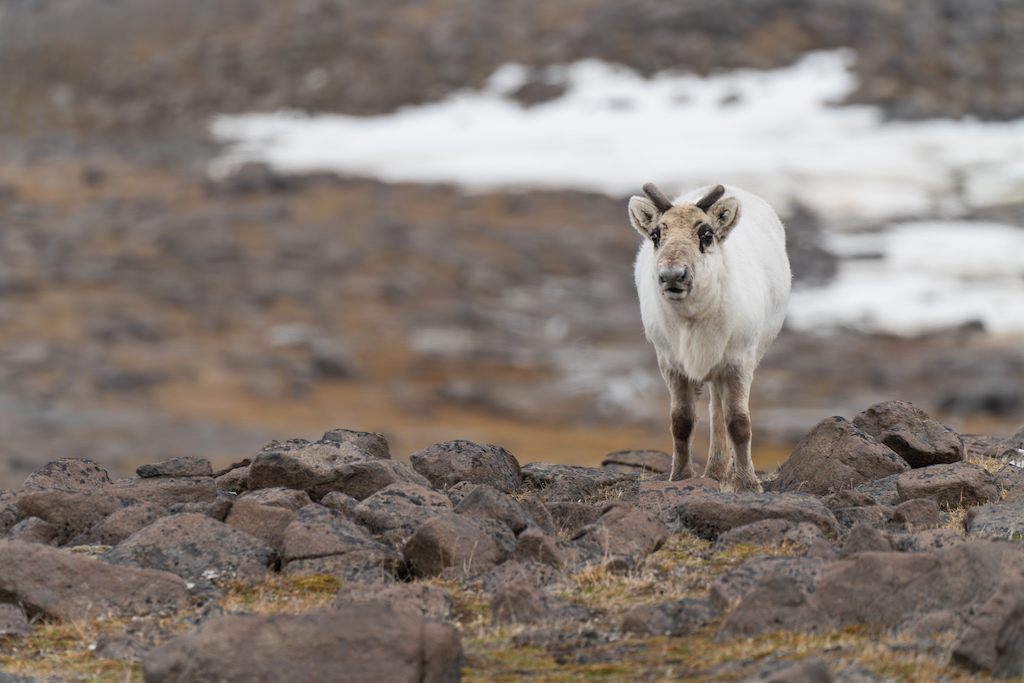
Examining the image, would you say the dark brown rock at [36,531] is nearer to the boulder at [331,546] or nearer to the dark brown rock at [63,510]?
the dark brown rock at [63,510]

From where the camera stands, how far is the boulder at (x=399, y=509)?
31.5 ft

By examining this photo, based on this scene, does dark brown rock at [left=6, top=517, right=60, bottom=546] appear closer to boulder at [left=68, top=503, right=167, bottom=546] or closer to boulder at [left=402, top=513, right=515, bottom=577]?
boulder at [left=68, top=503, right=167, bottom=546]

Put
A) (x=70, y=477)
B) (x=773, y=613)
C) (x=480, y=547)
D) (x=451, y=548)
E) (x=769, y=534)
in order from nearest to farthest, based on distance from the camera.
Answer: (x=773, y=613) → (x=451, y=548) → (x=480, y=547) → (x=769, y=534) → (x=70, y=477)

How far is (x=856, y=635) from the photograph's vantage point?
23.5 feet

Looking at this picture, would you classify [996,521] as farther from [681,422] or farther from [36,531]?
[36,531]

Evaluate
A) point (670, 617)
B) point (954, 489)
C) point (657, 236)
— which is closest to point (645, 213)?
point (657, 236)

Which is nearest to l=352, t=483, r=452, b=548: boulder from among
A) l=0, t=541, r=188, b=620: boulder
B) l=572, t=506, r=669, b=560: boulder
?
l=572, t=506, r=669, b=560: boulder

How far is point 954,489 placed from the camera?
416 inches

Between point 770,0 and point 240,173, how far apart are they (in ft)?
165

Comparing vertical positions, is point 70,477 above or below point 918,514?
above

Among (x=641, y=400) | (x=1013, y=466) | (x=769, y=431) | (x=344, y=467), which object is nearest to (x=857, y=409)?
(x=769, y=431)

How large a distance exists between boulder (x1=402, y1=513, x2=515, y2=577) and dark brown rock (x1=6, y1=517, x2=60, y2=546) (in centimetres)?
332

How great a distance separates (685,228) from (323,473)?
13.7ft

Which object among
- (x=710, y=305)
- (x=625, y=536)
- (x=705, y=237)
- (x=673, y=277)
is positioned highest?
(x=705, y=237)
